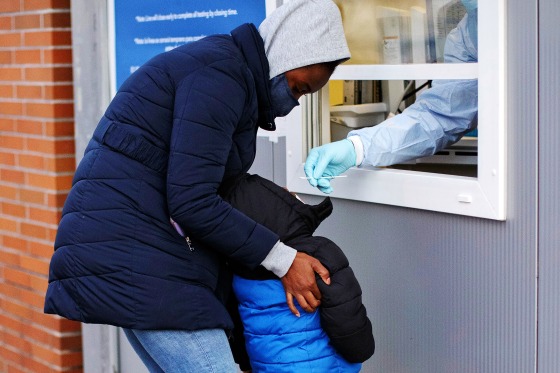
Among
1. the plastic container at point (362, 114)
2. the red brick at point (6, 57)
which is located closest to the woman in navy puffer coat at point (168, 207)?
the plastic container at point (362, 114)

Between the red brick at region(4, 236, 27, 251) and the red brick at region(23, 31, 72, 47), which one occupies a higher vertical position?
the red brick at region(23, 31, 72, 47)

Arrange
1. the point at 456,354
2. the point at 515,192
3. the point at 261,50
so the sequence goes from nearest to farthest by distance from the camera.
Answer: the point at 261,50 → the point at 515,192 → the point at 456,354

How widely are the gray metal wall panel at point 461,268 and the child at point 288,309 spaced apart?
19.3 inches

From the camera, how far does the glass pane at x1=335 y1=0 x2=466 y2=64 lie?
3160 mm

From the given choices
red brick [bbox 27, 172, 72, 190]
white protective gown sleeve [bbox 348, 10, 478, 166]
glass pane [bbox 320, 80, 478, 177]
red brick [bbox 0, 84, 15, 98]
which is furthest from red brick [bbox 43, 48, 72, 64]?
white protective gown sleeve [bbox 348, 10, 478, 166]

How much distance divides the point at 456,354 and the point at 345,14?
4.13 feet

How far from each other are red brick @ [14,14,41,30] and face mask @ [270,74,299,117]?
7.80ft

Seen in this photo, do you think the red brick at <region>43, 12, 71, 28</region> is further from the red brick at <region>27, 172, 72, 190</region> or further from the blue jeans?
the blue jeans

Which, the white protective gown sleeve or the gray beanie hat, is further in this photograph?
the white protective gown sleeve

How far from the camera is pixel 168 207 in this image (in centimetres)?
239

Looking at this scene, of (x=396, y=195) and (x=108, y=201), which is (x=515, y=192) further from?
(x=108, y=201)

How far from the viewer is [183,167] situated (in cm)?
232

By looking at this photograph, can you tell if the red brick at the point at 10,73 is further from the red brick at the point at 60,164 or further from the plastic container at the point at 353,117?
the plastic container at the point at 353,117

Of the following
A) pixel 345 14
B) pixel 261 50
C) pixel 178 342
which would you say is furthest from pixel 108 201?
pixel 345 14
